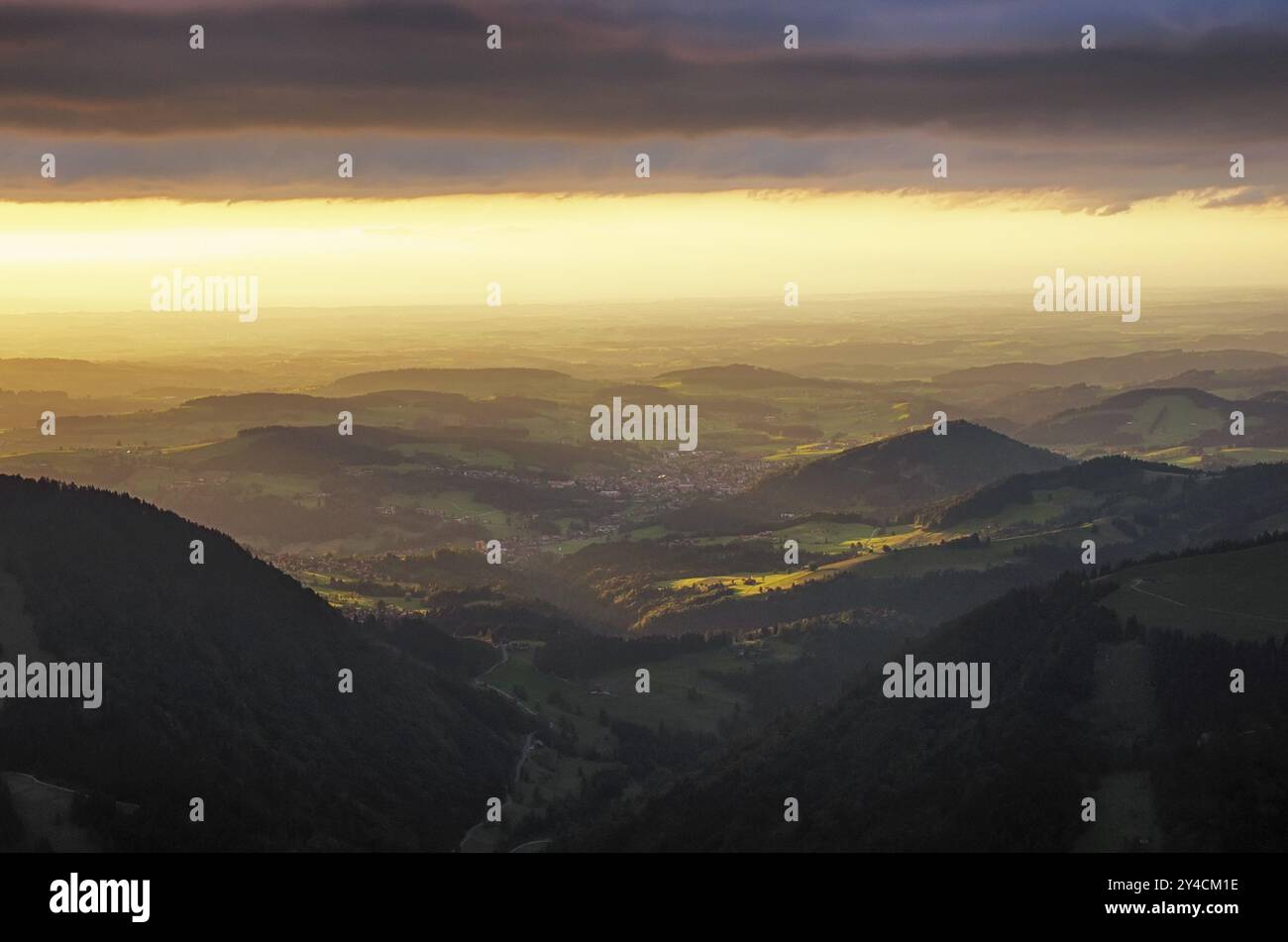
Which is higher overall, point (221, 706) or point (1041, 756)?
point (221, 706)

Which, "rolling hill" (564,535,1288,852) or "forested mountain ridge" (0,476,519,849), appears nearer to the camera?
"rolling hill" (564,535,1288,852)

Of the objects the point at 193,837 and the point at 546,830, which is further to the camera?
the point at 546,830

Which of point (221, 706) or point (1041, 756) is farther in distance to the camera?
point (221, 706)

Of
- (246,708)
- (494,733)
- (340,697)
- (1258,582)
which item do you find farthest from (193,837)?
(1258,582)

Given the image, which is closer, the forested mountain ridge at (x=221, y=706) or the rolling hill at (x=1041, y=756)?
the rolling hill at (x=1041, y=756)

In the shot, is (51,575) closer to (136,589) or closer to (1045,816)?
(136,589)

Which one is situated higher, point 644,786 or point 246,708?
point 246,708
